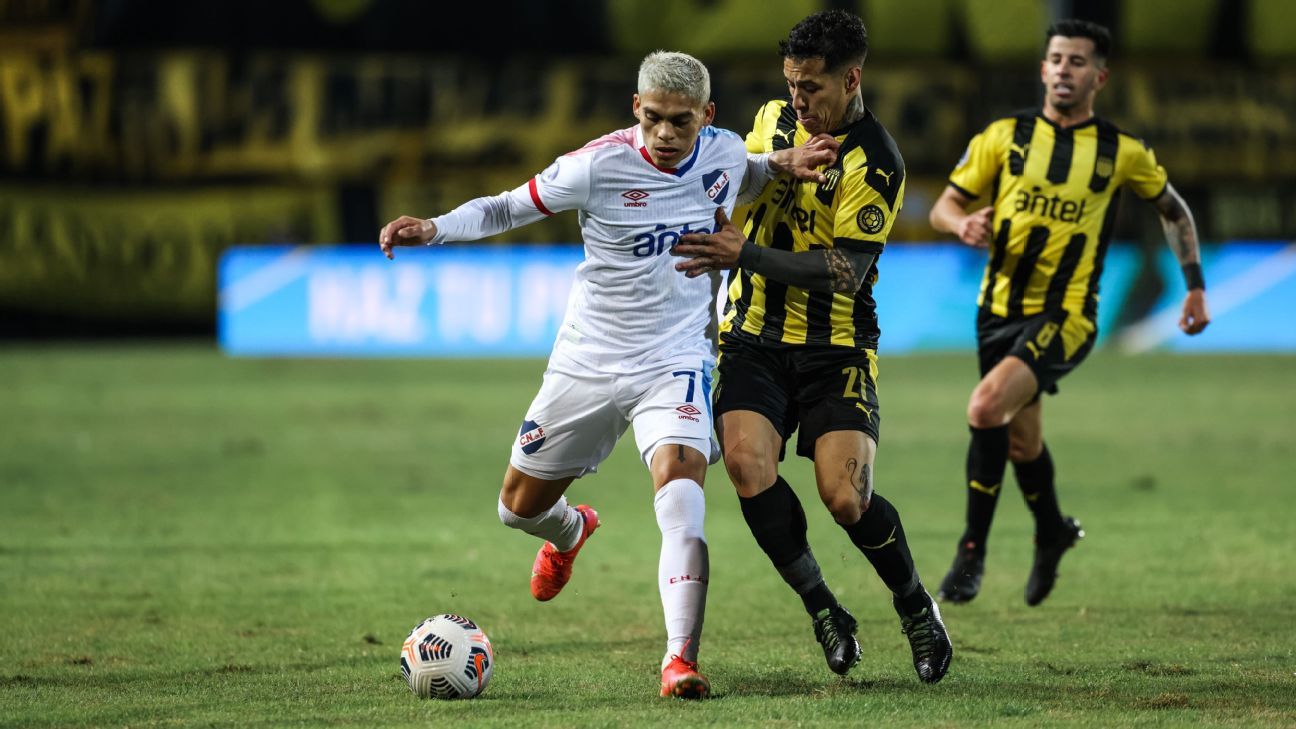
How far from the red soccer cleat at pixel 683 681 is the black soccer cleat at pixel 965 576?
2210mm

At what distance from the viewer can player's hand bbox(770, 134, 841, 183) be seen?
545cm

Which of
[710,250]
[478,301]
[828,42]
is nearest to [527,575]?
[710,250]

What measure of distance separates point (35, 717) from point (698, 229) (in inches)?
94.1

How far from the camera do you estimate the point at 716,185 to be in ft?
18.1

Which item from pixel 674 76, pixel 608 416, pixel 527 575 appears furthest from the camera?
pixel 527 575

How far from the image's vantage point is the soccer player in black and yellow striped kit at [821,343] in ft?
17.6

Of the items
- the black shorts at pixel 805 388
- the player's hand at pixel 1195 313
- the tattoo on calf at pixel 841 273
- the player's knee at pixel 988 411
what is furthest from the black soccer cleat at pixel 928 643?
the player's hand at pixel 1195 313

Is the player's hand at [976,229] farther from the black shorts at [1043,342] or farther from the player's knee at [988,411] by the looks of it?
the player's knee at [988,411]

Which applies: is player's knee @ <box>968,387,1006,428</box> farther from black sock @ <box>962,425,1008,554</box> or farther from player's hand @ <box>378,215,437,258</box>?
player's hand @ <box>378,215,437,258</box>

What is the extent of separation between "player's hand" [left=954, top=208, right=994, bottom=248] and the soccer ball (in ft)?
9.04

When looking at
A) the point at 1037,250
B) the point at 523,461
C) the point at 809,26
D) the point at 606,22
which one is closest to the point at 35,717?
the point at 523,461

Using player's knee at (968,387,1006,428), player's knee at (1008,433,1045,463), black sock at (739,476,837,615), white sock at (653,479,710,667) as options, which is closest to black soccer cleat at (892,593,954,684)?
black sock at (739,476,837,615)

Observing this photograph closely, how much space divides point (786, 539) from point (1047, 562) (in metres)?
2.07

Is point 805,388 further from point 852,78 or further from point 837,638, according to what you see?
point 852,78
